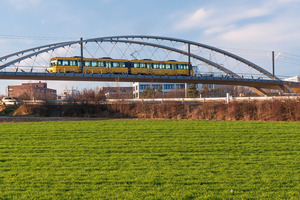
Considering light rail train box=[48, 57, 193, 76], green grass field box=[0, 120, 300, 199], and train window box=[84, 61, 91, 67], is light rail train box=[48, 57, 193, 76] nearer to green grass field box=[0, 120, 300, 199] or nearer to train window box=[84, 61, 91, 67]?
train window box=[84, 61, 91, 67]

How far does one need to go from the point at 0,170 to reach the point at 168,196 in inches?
232

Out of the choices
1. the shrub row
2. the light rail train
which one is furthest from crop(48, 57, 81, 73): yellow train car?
the shrub row

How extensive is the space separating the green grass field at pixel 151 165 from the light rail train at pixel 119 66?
27305mm

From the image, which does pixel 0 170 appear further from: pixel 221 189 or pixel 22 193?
pixel 221 189

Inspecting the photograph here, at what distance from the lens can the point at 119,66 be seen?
147ft

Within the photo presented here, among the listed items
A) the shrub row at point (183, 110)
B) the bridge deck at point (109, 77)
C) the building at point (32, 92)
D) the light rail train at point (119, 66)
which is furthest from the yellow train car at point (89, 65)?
the shrub row at point (183, 110)

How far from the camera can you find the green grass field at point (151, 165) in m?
7.00

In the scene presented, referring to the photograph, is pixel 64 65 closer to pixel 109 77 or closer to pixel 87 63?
pixel 87 63

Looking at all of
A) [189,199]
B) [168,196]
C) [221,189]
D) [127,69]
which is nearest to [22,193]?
[168,196]

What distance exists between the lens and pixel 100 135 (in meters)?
14.8

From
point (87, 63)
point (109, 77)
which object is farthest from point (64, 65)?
point (109, 77)

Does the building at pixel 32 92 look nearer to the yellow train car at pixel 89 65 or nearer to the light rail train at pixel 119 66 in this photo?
the yellow train car at pixel 89 65

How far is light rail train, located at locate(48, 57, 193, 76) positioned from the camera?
4127 cm

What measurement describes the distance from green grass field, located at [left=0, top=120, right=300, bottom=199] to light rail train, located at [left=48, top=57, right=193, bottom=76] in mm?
27305
